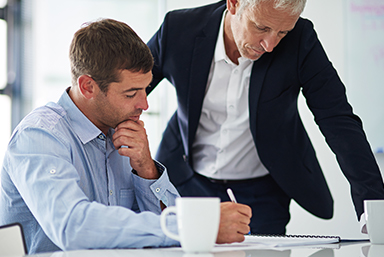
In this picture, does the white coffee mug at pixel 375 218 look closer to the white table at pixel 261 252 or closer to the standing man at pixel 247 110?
the white table at pixel 261 252

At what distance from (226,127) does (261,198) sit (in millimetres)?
306

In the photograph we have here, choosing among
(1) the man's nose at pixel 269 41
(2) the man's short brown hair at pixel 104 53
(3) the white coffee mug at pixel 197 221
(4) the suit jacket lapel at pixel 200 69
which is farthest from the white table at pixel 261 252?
(4) the suit jacket lapel at pixel 200 69

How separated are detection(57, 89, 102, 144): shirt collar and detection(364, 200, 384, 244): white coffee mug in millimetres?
685

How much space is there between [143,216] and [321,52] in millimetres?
962

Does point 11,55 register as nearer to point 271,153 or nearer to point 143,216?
point 271,153

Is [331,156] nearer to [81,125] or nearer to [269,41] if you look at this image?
[269,41]

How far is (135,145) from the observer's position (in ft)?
3.92

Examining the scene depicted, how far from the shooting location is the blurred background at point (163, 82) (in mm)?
2473

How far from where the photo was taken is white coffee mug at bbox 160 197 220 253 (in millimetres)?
687

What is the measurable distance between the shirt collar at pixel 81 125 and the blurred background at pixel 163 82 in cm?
182

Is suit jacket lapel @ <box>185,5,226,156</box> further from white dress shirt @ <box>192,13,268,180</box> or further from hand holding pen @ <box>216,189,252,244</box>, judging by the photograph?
hand holding pen @ <box>216,189,252,244</box>

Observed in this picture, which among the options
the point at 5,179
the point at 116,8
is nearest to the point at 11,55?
the point at 116,8

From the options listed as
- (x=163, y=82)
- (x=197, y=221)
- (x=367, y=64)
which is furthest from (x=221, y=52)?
(x=163, y=82)

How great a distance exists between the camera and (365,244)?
38.5 inches
